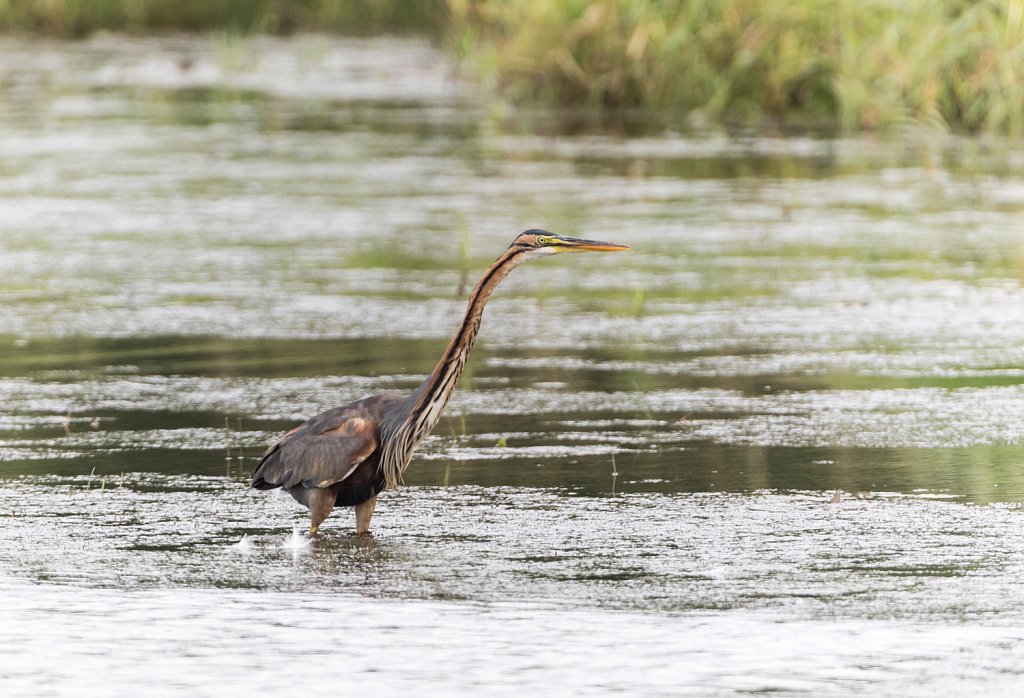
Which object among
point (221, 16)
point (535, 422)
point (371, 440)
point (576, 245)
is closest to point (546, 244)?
point (576, 245)

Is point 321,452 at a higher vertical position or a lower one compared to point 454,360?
lower

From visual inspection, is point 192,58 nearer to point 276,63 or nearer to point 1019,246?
point 276,63

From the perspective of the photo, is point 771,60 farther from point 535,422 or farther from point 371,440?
point 371,440

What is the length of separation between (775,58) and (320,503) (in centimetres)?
1443

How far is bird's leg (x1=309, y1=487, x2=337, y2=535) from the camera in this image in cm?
657

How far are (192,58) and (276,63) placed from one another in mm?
1245

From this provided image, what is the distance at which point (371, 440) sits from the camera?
6.60m

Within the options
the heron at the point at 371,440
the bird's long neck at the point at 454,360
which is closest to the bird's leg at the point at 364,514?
the heron at the point at 371,440

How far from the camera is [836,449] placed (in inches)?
313

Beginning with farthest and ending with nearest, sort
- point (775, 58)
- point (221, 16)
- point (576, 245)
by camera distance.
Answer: point (221, 16)
point (775, 58)
point (576, 245)

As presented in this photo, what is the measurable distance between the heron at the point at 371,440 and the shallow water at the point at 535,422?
0.57 ft

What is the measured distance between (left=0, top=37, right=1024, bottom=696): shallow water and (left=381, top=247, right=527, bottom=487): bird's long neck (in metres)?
0.30

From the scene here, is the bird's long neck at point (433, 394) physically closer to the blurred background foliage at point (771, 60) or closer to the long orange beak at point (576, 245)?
the long orange beak at point (576, 245)

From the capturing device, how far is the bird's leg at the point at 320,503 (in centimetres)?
657
